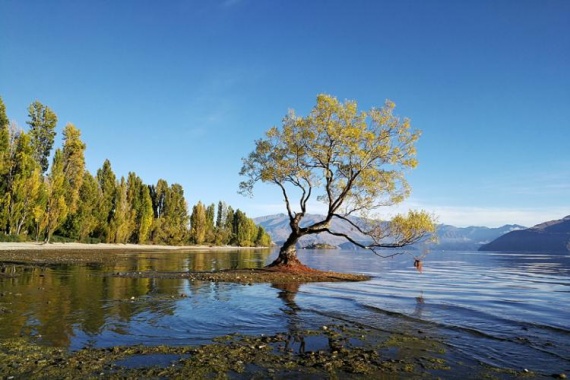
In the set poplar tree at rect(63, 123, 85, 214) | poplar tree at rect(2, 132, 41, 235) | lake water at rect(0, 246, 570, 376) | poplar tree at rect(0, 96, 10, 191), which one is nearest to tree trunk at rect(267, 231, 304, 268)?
lake water at rect(0, 246, 570, 376)

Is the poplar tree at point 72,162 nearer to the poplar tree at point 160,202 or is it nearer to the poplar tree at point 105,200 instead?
the poplar tree at point 105,200

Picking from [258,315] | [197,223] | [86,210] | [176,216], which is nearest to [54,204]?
[86,210]

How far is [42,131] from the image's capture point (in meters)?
83.0

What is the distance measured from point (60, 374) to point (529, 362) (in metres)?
11.9

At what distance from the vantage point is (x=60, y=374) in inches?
321

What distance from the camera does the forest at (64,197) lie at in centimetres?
6925

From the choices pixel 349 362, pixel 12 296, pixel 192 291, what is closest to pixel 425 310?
pixel 349 362

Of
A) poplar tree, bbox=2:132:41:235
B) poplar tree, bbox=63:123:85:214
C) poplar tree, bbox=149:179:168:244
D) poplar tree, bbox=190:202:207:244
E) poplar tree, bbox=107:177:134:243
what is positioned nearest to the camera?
poplar tree, bbox=2:132:41:235

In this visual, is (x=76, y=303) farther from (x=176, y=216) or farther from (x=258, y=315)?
(x=176, y=216)

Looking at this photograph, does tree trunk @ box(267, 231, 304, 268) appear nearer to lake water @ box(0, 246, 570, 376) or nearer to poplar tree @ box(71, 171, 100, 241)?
lake water @ box(0, 246, 570, 376)

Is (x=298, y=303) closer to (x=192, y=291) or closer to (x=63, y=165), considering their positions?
(x=192, y=291)

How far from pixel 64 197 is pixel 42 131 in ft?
50.6

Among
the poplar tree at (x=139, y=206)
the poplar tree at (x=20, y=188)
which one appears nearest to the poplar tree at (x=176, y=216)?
the poplar tree at (x=139, y=206)

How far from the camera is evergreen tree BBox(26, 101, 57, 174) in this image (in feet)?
269
